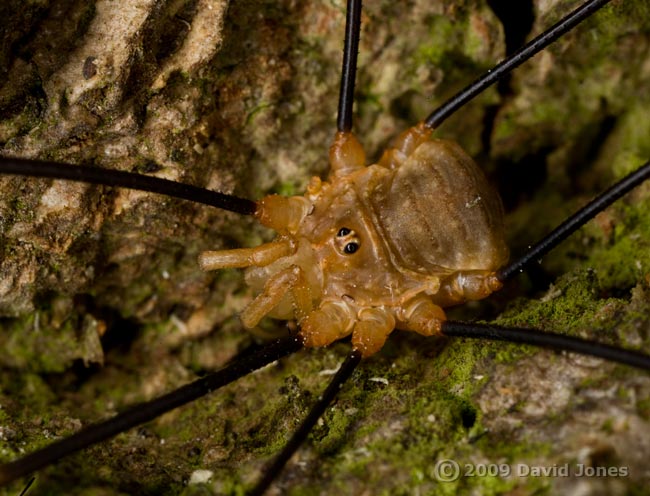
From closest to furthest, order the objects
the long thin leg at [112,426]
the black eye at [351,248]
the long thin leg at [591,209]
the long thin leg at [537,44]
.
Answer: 1. the long thin leg at [112,426]
2. the long thin leg at [591,209]
3. the long thin leg at [537,44]
4. the black eye at [351,248]

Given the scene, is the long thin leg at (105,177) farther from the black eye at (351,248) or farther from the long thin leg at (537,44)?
the long thin leg at (537,44)

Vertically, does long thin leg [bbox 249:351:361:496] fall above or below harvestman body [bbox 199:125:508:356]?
below

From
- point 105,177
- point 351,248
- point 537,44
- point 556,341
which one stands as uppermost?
point 537,44

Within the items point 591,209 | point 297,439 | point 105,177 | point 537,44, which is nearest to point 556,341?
point 591,209

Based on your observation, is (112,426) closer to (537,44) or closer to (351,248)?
(351,248)

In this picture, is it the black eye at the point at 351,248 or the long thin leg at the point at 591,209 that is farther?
the black eye at the point at 351,248

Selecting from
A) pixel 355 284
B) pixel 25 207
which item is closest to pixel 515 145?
pixel 355 284

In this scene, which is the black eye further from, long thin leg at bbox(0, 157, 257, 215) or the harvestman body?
long thin leg at bbox(0, 157, 257, 215)

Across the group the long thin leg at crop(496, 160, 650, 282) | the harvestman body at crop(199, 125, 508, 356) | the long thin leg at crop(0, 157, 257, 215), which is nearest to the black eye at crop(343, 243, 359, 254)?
the harvestman body at crop(199, 125, 508, 356)

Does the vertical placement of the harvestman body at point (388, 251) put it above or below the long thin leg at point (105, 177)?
above

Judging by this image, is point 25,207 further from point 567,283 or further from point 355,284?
point 567,283

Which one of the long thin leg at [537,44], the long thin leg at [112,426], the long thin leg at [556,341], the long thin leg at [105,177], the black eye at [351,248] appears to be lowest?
the long thin leg at [112,426]

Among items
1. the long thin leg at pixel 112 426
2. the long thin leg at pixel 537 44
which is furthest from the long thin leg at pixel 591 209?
the long thin leg at pixel 112 426
